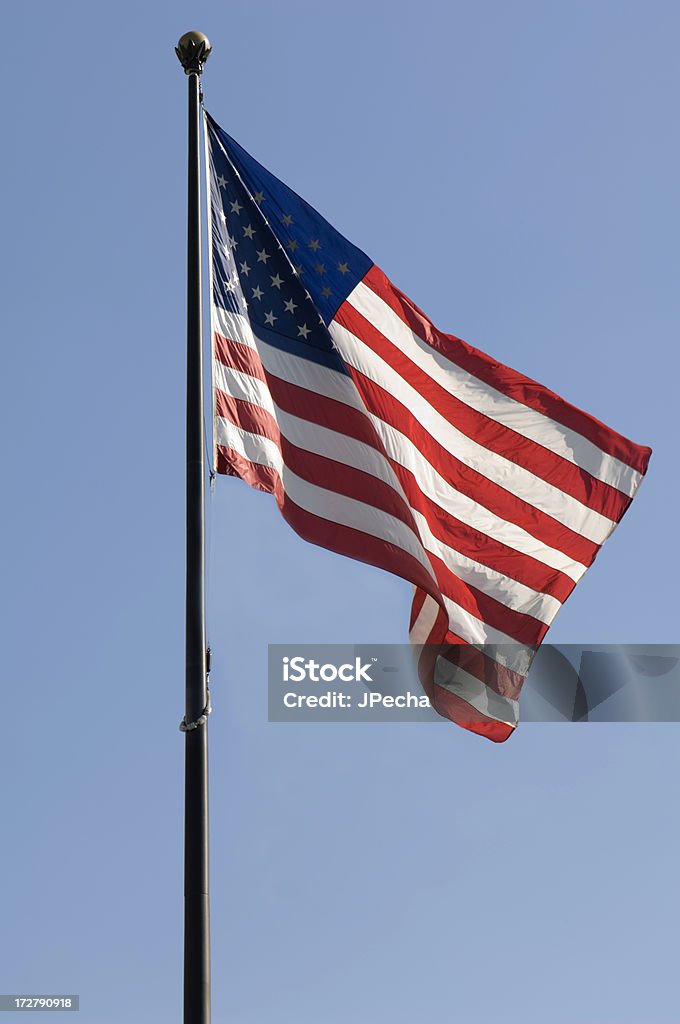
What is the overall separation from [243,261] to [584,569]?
15.7 ft

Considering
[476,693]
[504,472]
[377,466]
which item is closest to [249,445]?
[377,466]

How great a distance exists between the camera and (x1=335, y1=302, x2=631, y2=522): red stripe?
15.2 meters

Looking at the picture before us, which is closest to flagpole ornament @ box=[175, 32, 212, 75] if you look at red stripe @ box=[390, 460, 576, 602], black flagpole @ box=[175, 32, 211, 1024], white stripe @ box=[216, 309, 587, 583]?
black flagpole @ box=[175, 32, 211, 1024]

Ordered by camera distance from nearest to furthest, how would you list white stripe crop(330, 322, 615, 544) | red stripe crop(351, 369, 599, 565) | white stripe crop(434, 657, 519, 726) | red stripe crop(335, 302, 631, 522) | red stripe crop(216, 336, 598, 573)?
red stripe crop(216, 336, 598, 573)
white stripe crop(434, 657, 519, 726)
red stripe crop(351, 369, 599, 565)
white stripe crop(330, 322, 615, 544)
red stripe crop(335, 302, 631, 522)

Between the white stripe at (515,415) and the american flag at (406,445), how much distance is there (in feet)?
0.06

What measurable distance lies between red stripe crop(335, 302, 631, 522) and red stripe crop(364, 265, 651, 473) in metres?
0.38

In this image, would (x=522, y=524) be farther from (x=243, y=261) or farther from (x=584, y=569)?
(x=243, y=261)

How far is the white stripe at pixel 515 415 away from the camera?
1533 cm

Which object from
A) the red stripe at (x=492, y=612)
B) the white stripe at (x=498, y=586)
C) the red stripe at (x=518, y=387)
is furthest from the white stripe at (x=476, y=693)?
the red stripe at (x=518, y=387)

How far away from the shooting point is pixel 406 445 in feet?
47.7

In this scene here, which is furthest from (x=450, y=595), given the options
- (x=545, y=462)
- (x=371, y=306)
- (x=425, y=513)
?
(x=371, y=306)

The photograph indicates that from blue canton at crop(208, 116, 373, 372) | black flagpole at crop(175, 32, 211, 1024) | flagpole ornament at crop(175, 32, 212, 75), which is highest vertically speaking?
flagpole ornament at crop(175, 32, 212, 75)

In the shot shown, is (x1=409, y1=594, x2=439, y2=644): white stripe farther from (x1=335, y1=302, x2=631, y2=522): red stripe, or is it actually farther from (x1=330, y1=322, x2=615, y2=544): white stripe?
(x1=335, y1=302, x2=631, y2=522): red stripe

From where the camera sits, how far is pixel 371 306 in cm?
1502
